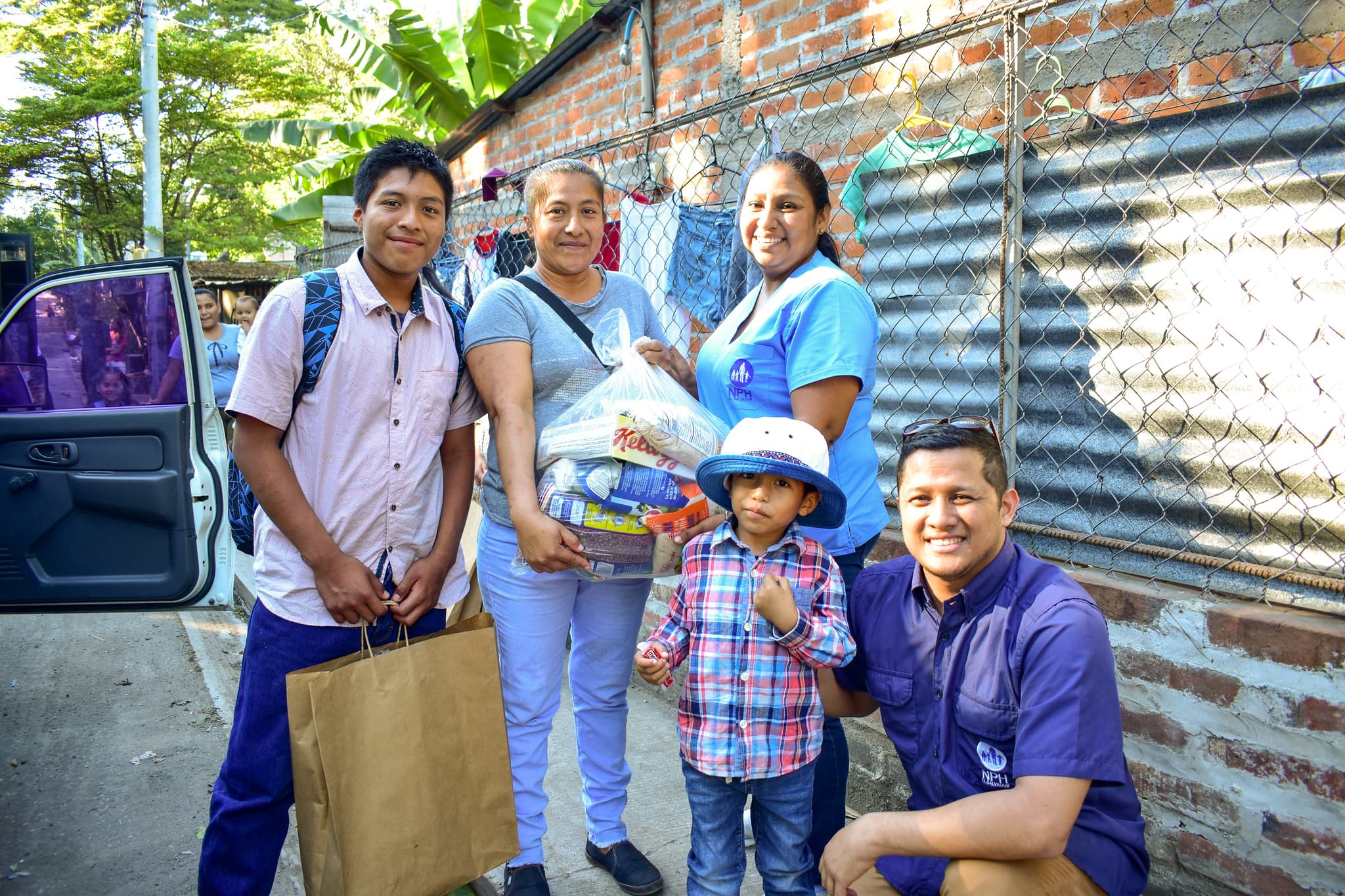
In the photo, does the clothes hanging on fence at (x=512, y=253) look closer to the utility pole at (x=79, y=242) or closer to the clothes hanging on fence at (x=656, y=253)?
the clothes hanging on fence at (x=656, y=253)

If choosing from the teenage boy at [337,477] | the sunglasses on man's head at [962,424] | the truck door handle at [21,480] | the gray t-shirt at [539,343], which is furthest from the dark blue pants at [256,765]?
the truck door handle at [21,480]

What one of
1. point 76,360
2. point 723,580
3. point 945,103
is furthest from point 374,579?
point 945,103

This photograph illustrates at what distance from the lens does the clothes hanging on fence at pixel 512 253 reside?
4979 mm

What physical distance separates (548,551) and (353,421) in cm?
57

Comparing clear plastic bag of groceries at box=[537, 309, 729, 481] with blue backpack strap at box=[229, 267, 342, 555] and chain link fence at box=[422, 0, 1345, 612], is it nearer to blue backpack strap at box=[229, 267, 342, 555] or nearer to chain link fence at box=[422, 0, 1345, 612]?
blue backpack strap at box=[229, 267, 342, 555]

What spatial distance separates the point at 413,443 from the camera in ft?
7.38

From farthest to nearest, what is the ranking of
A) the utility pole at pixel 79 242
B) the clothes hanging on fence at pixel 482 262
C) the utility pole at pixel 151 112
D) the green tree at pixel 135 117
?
1. the utility pole at pixel 79 242
2. the green tree at pixel 135 117
3. the utility pole at pixel 151 112
4. the clothes hanging on fence at pixel 482 262

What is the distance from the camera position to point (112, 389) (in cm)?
321

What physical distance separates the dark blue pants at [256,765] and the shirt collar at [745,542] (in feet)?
3.25

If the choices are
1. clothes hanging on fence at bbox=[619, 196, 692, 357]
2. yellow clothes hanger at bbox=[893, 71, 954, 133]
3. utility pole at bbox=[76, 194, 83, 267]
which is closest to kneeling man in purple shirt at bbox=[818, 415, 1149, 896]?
yellow clothes hanger at bbox=[893, 71, 954, 133]

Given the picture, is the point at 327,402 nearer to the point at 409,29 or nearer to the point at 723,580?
the point at 723,580

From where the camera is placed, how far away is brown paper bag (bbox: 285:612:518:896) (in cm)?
199

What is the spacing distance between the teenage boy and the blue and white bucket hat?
0.79 meters

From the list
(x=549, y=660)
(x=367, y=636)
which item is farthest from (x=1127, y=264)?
(x=367, y=636)
